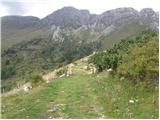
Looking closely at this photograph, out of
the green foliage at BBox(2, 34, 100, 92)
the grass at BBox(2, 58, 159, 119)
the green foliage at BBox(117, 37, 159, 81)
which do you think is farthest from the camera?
the green foliage at BBox(2, 34, 100, 92)

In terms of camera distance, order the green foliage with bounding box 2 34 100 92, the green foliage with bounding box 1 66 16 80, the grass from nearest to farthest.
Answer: the grass, the green foliage with bounding box 1 66 16 80, the green foliage with bounding box 2 34 100 92

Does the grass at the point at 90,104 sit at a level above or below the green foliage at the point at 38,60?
below

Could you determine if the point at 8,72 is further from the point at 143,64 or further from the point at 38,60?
the point at 143,64

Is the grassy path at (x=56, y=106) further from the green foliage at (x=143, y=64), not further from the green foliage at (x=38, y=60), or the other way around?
the green foliage at (x=38, y=60)

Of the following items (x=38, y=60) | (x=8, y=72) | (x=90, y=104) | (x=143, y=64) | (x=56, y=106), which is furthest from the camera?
(x=38, y=60)

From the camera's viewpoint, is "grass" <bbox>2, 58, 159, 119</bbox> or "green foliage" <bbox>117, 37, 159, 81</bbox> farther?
"green foliage" <bbox>117, 37, 159, 81</bbox>

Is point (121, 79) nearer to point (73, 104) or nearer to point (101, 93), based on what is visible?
point (101, 93)

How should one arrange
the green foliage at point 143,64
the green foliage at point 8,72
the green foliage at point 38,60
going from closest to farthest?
the green foliage at point 143,64, the green foliage at point 8,72, the green foliage at point 38,60

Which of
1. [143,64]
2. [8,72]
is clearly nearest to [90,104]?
[143,64]

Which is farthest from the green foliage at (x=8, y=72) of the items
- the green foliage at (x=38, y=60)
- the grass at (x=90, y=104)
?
the grass at (x=90, y=104)

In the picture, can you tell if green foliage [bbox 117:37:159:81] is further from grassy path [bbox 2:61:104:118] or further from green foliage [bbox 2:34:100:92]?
green foliage [bbox 2:34:100:92]

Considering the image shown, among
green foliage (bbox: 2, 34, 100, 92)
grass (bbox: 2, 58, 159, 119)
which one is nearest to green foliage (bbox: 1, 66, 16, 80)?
green foliage (bbox: 2, 34, 100, 92)

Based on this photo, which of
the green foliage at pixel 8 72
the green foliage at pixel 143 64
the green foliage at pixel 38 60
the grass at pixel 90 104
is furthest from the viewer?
the green foliage at pixel 38 60

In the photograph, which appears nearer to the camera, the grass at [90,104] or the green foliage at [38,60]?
the grass at [90,104]
